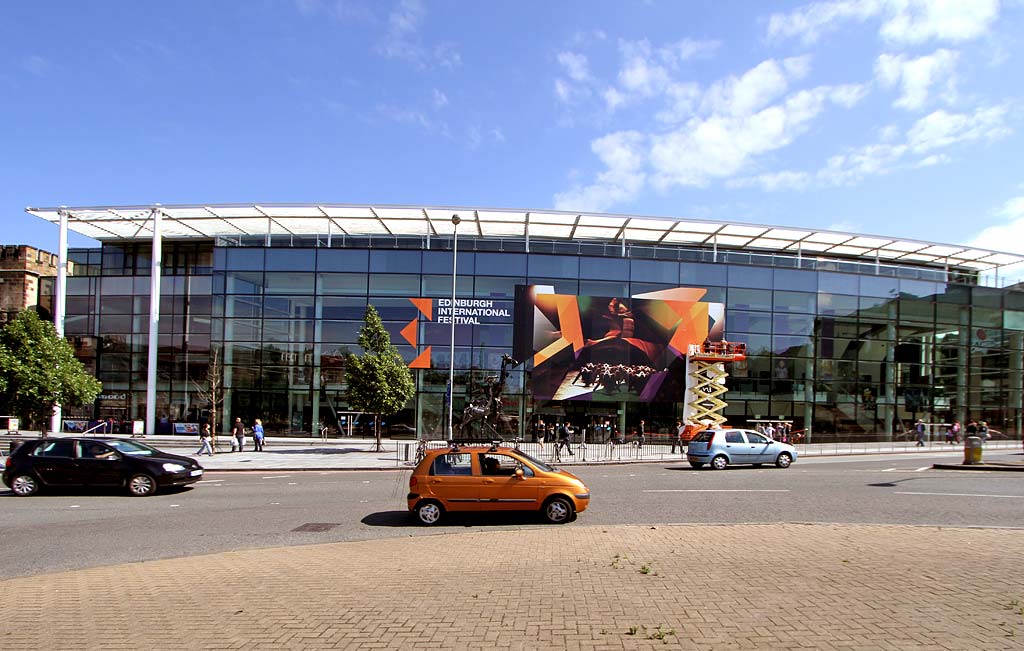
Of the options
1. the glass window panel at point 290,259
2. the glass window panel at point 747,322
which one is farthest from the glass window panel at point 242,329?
the glass window panel at point 747,322

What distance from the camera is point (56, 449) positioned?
1582 centimetres

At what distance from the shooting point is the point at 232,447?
31.8 m

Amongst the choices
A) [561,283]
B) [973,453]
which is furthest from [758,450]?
[561,283]

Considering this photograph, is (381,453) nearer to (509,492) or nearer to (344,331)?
(344,331)

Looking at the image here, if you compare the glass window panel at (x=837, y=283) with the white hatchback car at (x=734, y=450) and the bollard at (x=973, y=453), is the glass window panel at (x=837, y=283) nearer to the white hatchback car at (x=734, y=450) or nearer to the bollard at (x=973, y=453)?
the bollard at (x=973, y=453)

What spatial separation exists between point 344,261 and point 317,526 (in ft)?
100

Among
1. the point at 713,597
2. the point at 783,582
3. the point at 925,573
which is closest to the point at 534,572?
the point at 713,597

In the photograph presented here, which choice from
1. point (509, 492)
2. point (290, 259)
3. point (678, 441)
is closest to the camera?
point (509, 492)

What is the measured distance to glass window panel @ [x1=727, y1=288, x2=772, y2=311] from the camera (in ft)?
137

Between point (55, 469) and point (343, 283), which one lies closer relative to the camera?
point (55, 469)

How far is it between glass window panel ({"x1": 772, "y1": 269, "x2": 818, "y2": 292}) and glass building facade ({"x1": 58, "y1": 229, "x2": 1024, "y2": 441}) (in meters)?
0.12

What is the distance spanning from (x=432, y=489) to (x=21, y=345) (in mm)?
24763

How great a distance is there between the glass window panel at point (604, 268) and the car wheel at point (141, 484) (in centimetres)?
2880

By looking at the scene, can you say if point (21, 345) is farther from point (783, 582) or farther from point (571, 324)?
point (783, 582)
